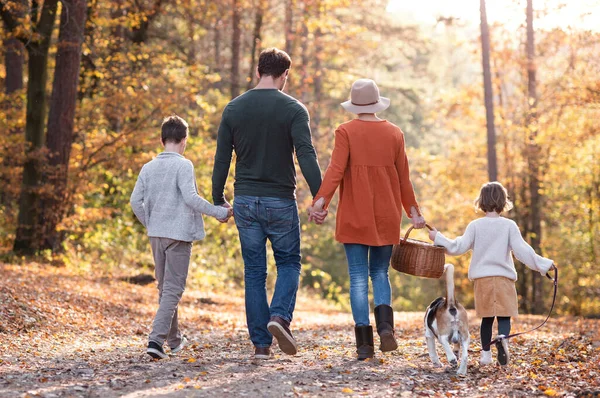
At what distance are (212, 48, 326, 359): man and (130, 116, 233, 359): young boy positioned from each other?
12.0 inches

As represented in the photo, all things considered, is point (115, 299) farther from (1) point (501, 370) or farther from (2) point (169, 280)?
(1) point (501, 370)

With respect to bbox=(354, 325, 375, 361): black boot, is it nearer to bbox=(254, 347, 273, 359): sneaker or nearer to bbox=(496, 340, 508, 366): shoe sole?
bbox=(254, 347, 273, 359): sneaker

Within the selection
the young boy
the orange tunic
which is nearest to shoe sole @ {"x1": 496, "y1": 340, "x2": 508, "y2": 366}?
the orange tunic

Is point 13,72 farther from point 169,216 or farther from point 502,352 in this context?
point 502,352

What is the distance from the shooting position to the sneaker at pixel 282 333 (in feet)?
21.3

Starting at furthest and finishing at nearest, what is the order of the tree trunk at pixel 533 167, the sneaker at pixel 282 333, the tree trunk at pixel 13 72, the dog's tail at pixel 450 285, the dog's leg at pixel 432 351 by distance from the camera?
the tree trunk at pixel 533 167, the tree trunk at pixel 13 72, the dog's leg at pixel 432 351, the sneaker at pixel 282 333, the dog's tail at pixel 450 285

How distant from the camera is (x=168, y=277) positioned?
692 cm

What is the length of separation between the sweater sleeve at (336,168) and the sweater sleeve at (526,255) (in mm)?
1471

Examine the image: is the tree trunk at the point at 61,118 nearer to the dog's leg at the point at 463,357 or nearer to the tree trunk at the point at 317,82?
the tree trunk at the point at 317,82

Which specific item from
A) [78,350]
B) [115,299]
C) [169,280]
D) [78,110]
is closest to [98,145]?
[78,110]

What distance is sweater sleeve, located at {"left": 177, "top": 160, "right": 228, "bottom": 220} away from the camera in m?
6.71

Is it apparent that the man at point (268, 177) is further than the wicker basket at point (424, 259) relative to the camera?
No

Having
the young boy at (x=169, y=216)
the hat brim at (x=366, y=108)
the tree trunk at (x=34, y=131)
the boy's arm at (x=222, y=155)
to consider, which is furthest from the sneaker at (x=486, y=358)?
the tree trunk at (x=34, y=131)

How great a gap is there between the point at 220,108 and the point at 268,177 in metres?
22.4
